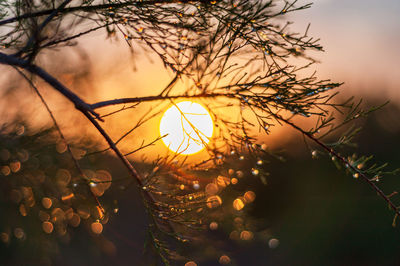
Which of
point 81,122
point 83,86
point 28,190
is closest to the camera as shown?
point 28,190

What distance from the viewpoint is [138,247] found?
35.9ft

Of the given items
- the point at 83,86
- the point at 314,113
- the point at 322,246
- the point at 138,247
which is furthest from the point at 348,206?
the point at 314,113

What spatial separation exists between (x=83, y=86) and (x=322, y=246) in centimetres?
844

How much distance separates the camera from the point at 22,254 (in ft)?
14.9

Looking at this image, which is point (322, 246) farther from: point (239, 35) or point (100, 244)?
point (239, 35)

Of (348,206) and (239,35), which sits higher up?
(239,35)

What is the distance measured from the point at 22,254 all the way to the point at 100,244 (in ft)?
14.0

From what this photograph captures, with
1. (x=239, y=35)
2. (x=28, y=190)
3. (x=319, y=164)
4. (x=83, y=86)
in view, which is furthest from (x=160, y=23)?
(x=319, y=164)

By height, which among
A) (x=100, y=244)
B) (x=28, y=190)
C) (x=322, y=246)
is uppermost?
(x=100, y=244)

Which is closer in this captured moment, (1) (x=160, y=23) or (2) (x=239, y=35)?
(2) (x=239, y=35)

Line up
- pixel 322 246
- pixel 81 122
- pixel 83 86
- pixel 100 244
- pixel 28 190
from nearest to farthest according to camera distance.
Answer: pixel 28 190 → pixel 81 122 → pixel 83 86 → pixel 100 244 → pixel 322 246

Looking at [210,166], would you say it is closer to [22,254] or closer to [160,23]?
[160,23]

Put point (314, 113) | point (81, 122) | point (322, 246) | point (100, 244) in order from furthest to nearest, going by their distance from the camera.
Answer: point (322, 246)
point (100, 244)
point (81, 122)
point (314, 113)

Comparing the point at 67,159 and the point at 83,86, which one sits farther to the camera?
the point at 83,86
